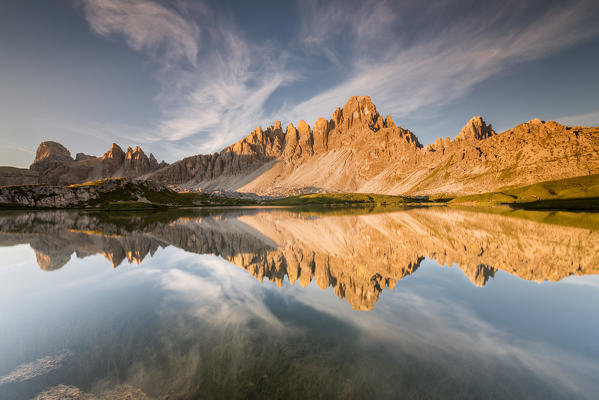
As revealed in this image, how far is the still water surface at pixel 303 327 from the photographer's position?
6.20 meters

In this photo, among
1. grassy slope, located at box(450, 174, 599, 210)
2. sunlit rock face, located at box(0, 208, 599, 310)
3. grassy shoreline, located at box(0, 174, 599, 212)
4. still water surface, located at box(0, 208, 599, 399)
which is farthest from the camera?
grassy shoreline, located at box(0, 174, 599, 212)

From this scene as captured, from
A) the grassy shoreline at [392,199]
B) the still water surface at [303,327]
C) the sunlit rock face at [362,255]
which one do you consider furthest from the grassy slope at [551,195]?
the still water surface at [303,327]

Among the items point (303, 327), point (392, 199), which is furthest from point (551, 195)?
point (303, 327)

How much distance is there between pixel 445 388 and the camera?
603 centimetres

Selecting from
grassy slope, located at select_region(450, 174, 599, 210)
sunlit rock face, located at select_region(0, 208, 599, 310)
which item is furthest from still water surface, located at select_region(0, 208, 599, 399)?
grassy slope, located at select_region(450, 174, 599, 210)

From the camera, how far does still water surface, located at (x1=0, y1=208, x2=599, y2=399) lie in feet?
20.3

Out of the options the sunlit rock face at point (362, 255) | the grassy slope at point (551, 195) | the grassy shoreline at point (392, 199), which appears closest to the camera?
the sunlit rock face at point (362, 255)

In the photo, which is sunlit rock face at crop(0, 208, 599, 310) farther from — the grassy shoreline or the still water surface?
the grassy shoreline

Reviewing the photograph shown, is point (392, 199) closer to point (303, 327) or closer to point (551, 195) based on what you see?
point (551, 195)

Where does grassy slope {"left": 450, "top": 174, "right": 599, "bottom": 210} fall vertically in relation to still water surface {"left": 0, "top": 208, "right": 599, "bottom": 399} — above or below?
above

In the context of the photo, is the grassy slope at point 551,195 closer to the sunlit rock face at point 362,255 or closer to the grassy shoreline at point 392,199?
the grassy shoreline at point 392,199

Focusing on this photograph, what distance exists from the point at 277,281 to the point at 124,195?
14752 cm

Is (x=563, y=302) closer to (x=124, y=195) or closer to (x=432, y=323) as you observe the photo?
(x=432, y=323)

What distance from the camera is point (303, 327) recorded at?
9125 millimetres
